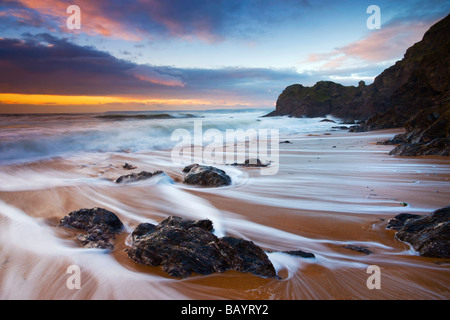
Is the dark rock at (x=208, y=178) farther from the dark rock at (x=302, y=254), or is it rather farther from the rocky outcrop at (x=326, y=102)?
the rocky outcrop at (x=326, y=102)

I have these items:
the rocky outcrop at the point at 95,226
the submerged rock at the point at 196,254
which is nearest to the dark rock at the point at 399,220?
the submerged rock at the point at 196,254

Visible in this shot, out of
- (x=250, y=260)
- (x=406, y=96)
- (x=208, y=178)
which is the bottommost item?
(x=250, y=260)

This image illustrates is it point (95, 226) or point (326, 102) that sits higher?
point (326, 102)

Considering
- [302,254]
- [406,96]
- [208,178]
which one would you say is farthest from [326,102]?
[302,254]

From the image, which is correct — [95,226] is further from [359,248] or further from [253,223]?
[359,248]

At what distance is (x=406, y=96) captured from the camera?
19484mm

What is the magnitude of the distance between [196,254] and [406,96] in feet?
74.6

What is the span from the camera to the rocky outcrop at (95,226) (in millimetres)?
3179

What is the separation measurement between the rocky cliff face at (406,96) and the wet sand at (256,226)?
13.1 feet

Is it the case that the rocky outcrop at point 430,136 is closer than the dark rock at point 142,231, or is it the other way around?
the dark rock at point 142,231

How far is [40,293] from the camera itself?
237 cm

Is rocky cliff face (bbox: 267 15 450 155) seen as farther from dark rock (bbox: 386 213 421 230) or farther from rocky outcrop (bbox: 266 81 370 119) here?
dark rock (bbox: 386 213 421 230)

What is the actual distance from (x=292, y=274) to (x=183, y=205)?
2739 mm
